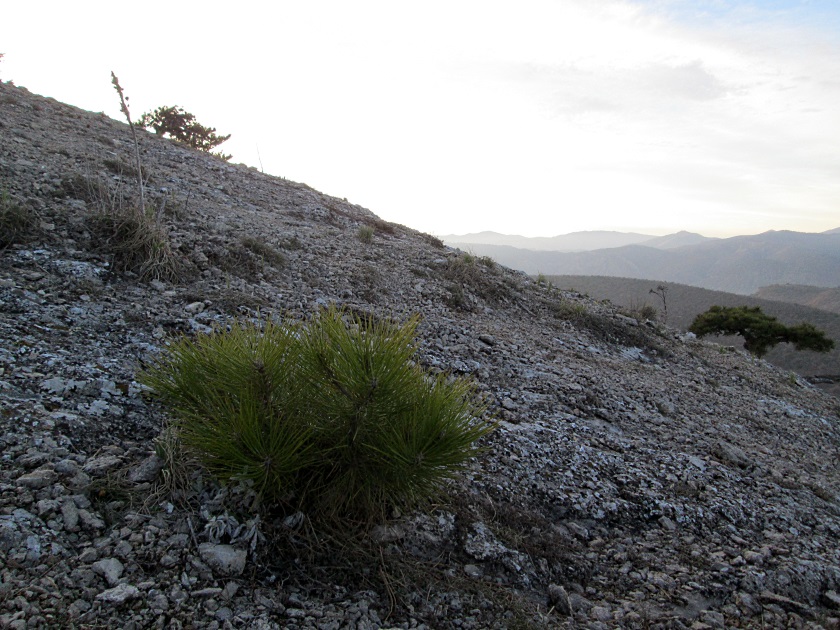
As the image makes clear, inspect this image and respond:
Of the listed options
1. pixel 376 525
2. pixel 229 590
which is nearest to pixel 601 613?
pixel 376 525

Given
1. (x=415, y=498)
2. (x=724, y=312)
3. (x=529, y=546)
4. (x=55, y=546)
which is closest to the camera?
(x=55, y=546)

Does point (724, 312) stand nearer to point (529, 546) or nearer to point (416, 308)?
point (416, 308)

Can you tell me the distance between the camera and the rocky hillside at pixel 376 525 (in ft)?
6.74

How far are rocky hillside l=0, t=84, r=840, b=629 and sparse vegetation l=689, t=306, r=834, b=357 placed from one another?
566 inches

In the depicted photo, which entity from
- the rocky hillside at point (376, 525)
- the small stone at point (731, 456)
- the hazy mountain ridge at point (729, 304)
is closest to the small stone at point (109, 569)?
the rocky hillside at point (376, 525)

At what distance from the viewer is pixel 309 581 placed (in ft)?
7.28

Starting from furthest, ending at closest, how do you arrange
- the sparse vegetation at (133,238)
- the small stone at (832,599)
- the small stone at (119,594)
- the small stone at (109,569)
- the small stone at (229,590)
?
the sparse vegetation at (133,238), the small stone at (832,599), the small stone at (229,590), the small stone at (109,569), the small stone at (119,594)

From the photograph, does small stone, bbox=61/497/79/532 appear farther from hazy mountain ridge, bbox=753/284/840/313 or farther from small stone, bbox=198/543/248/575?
hazy mountain ridge, bbox=753/284/840/313

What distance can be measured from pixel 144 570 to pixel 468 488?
194 cm

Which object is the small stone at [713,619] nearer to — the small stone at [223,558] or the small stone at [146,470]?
the small stone at [223,558]

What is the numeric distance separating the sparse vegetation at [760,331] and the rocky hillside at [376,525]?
14.4 meters

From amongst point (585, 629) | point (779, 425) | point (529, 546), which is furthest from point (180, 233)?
point (779, 425)

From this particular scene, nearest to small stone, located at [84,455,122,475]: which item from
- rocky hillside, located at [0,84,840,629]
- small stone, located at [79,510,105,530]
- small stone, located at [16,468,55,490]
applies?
rocky hillside, located at [0,84,840,629]

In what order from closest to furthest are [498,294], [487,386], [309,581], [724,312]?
[309,581] → [487,386] → [498,294] → [724,312]
